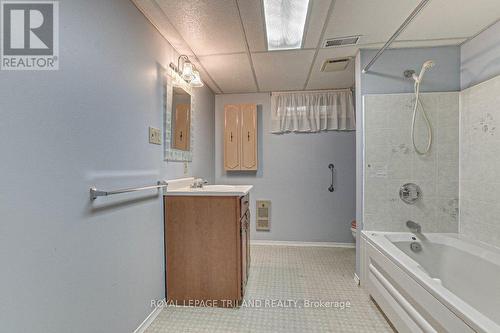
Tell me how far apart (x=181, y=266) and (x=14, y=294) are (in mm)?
1120

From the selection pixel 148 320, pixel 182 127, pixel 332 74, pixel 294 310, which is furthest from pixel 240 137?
pixel 148 320

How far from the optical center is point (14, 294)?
79 centimetres

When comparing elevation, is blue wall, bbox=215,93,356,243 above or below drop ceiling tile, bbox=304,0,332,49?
below

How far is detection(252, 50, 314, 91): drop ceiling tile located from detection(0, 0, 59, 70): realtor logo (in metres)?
1.56

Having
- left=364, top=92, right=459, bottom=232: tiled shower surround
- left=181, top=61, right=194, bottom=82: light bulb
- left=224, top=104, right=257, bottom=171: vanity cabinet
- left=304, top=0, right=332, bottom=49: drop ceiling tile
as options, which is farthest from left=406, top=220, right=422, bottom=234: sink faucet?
left=181, top=61, right=194, bottom=82: light bulb

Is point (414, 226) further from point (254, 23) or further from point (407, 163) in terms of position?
point (254, 23)

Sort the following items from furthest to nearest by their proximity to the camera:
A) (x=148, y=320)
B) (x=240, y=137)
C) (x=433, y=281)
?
(x=240, y=137), (x=148, y=320), (x=433, y=281)

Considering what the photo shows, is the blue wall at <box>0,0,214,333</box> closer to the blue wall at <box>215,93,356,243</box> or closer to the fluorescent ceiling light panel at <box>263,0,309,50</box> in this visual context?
the fluorescent ceiling light panel at <box>263,0,309,50</box>

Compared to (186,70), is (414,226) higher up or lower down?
lower down

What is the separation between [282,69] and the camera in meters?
2.48

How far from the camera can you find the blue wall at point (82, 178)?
803mm

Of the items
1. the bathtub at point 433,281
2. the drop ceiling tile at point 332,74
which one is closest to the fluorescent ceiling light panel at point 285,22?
the drop ceiling tile at point 332,74

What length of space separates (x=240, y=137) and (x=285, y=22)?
70.1 inches

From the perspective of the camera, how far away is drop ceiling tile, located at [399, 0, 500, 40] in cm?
147
